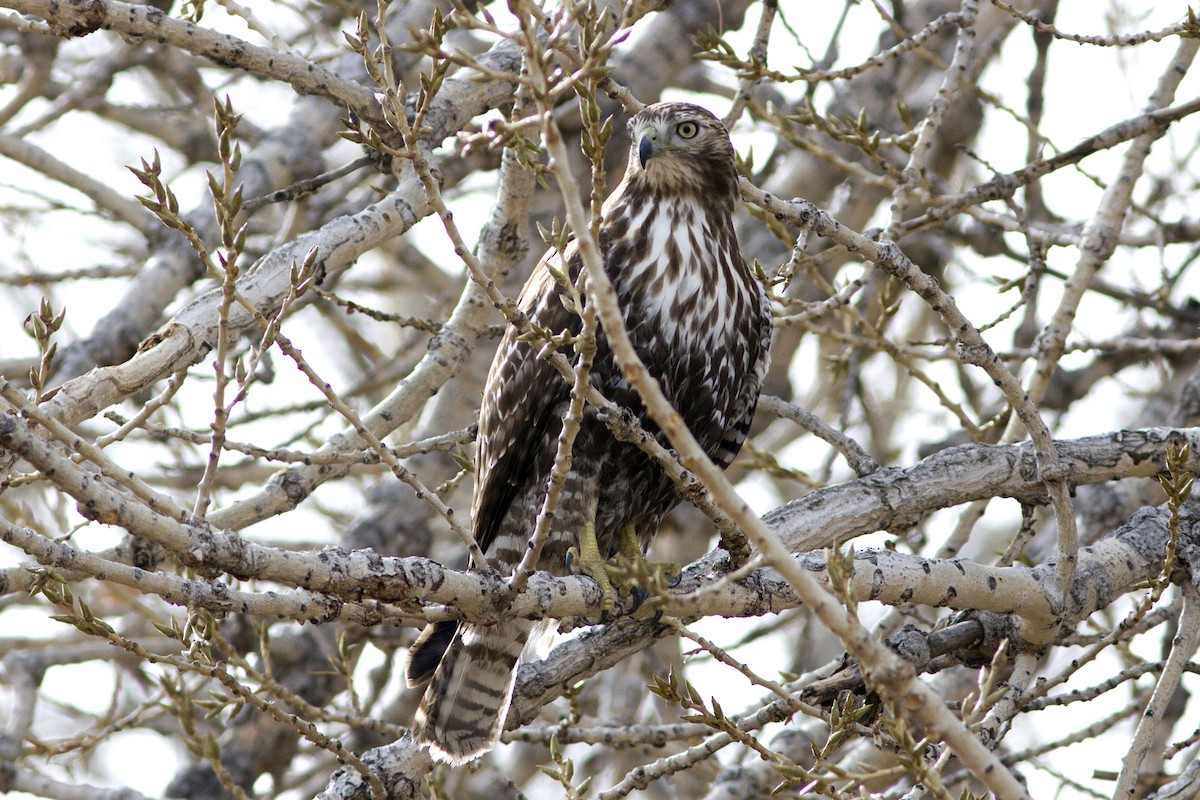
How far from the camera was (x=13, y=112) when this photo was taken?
6238 mm

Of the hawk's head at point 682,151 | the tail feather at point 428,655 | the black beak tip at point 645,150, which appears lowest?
the tail feather at point 428,655

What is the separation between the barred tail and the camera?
459 cm

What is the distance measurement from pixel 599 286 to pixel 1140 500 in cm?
408

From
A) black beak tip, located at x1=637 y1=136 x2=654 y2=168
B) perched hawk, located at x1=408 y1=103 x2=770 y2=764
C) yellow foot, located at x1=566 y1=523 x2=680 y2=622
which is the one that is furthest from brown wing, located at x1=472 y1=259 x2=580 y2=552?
black beak tip, located at x1=637 y1=136 x2=654 y2=168

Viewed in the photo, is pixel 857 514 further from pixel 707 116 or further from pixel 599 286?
pixel 599 286

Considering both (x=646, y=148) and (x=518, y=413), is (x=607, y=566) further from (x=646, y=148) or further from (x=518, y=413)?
(x=646, y=148)

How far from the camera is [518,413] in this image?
437cm

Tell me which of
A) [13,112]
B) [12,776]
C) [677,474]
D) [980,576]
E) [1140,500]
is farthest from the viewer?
[13,112]


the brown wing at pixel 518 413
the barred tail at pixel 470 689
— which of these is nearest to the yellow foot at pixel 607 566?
the brown wing at pixel 518 413

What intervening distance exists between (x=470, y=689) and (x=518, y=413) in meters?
1.12

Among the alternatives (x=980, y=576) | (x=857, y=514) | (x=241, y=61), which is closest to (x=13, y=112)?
(x=241, y=61)

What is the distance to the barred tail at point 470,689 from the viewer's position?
4.59m

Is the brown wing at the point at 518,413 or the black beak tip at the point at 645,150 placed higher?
the black beak tip at the point at 645,150

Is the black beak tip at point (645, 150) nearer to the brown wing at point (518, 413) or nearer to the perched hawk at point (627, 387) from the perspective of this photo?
the perched hawk at point (627, 387)
